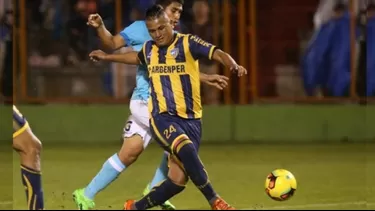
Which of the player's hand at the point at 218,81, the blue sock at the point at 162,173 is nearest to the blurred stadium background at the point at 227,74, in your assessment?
the blue sock at the point at 162,173

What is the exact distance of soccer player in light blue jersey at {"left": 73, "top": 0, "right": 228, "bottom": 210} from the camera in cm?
851

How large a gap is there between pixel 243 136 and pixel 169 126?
9.08m

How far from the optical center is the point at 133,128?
8680mm

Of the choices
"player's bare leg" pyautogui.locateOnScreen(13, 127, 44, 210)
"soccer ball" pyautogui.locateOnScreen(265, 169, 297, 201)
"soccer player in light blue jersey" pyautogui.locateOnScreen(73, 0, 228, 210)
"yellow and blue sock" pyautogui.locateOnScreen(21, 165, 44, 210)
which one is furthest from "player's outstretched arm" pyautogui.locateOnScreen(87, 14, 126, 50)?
"yellow and blue sock" pyautogui.locateOnScreen(21, 165, 44, 210)

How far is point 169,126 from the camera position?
789 cm

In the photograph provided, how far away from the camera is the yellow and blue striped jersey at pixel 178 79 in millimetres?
7988

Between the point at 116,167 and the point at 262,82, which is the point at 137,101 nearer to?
the point at 116,167

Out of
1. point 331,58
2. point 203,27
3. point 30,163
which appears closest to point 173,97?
point 30,163

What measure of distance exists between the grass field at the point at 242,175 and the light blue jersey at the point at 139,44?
1025mm

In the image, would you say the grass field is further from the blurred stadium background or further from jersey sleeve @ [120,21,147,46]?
jersey sleeve @ [120,21,147,46]

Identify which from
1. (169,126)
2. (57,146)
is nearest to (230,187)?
(169,126)

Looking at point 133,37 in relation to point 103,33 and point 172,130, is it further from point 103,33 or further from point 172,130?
point 172,130

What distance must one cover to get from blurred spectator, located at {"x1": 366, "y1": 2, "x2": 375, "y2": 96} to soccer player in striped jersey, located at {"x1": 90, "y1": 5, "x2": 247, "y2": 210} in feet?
29.9

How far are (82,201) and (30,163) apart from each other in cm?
139
